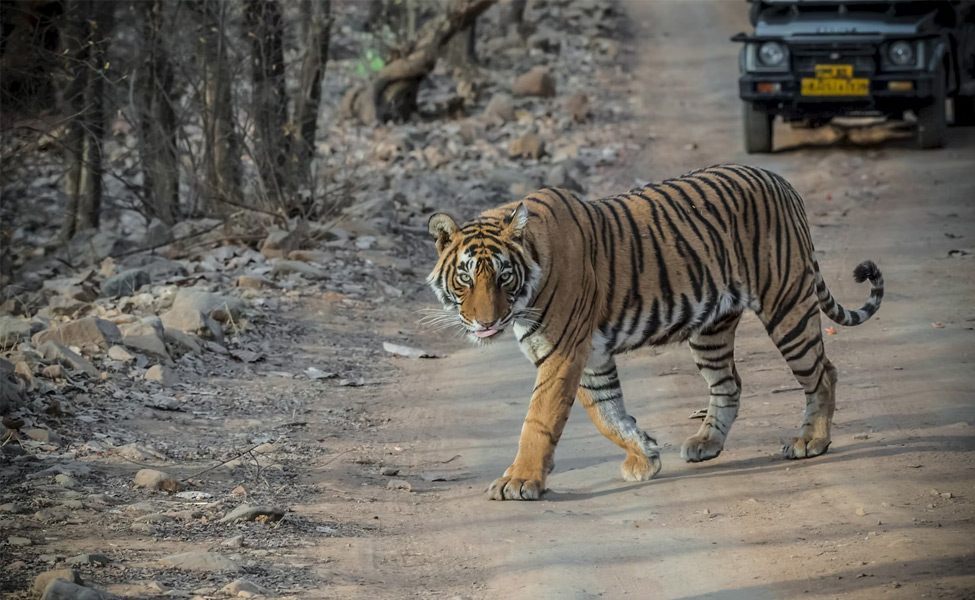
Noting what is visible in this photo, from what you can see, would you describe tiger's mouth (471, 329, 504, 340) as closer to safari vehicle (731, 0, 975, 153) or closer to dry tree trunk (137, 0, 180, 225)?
dry tree trunk (137, 0, 180, 225)

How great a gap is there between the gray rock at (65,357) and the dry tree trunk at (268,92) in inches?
162

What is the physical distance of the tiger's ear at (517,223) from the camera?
536 cm

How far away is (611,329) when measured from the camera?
5.66 m

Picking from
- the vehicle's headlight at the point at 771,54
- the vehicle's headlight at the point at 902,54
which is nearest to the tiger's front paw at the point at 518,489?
the vehicle's headlight at the point at 771,54

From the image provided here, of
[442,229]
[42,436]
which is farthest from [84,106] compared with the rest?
[442,229]

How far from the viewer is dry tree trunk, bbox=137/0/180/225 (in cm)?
1206

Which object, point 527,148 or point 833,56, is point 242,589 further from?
point 527,148

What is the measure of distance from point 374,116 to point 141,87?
6.06m

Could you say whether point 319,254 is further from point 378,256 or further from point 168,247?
point 168,247

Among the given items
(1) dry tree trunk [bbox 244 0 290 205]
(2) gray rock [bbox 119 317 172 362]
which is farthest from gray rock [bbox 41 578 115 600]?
(1) dry tree trunk [bbox 244 0 290 205]

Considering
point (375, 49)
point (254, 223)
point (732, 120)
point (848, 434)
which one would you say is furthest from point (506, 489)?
point (375, 49)

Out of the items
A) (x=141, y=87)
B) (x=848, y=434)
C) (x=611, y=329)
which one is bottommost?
(x=848, y=434)

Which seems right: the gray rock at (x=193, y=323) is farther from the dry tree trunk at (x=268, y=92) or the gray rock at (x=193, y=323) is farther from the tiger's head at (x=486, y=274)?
the tiger's head at (x=486, y=274)

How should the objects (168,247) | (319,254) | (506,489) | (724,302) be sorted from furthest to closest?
(168,247) → (319,254) → (724,302) → (506,489)
